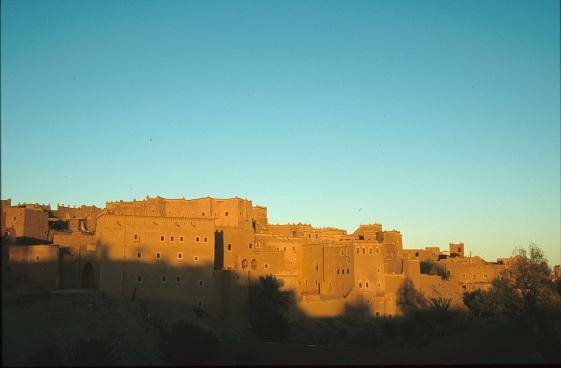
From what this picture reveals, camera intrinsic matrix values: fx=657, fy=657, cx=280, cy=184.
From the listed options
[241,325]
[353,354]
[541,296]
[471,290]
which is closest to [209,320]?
[241,325]

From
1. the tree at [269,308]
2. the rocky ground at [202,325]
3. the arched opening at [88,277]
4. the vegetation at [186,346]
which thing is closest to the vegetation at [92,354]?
the rocky ground at [202,325]

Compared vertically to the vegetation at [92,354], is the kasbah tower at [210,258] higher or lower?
higher

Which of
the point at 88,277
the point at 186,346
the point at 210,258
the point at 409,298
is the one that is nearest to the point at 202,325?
the point at 210,258

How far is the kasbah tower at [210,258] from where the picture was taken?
31953mm

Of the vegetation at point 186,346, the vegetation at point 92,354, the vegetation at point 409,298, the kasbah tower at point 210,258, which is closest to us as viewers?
the vegetation at point 92,354

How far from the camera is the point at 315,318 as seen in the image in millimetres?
39031

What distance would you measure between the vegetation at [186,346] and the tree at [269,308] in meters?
8.57

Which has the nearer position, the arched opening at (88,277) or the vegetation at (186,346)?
the vegetation at (186,346)

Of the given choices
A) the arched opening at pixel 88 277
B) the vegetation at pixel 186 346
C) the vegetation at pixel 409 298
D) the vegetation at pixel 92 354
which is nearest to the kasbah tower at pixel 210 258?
the arched opening at pixel 88 277

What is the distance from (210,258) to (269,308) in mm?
4413

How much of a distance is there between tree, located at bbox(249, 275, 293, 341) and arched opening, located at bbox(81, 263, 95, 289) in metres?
8.83

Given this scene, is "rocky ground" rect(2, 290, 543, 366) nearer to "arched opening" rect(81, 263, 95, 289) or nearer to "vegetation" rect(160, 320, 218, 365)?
"vegetation" rect(160, 320, 218, 365)

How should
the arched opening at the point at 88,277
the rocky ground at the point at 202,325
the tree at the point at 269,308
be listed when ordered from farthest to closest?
the tree at the point at 269,308, the arched opening at the point at 88,277, the rocky ground at the point at 202,325

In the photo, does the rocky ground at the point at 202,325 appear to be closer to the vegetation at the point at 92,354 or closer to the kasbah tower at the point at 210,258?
the vegetation at the point at 92,354
